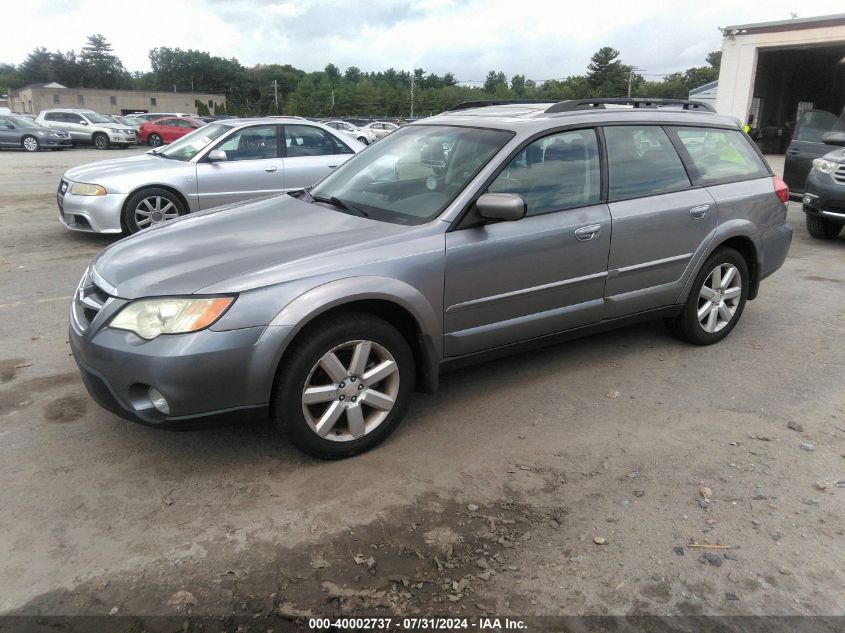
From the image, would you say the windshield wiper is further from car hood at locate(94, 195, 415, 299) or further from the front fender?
the front fender

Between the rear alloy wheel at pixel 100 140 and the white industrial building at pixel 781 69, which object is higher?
the white industrial building at pixel 781 69

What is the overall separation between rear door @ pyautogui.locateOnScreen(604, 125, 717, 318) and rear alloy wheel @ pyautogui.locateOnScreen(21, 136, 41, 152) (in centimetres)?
2805

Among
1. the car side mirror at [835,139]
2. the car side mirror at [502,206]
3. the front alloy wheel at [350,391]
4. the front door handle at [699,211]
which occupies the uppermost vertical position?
the car side mirror at [835,139]

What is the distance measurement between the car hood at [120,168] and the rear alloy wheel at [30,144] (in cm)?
2148

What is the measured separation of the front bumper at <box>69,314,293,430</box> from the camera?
2.88 meters

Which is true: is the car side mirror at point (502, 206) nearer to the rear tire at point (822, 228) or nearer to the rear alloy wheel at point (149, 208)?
the rear alloy wheel at point (149, 208)

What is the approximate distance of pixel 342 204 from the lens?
3.99m

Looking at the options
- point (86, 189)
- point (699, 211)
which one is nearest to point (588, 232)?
point (699, 211)

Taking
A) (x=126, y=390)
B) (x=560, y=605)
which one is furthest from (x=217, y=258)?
(x=560, y=605)

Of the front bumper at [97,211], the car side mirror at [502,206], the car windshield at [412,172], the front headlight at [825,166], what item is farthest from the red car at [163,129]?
the car side mirror at [502,206]

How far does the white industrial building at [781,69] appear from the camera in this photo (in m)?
24.8

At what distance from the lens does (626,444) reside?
11.7 feet

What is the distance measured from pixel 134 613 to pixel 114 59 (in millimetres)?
161750

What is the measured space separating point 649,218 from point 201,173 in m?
5.80
